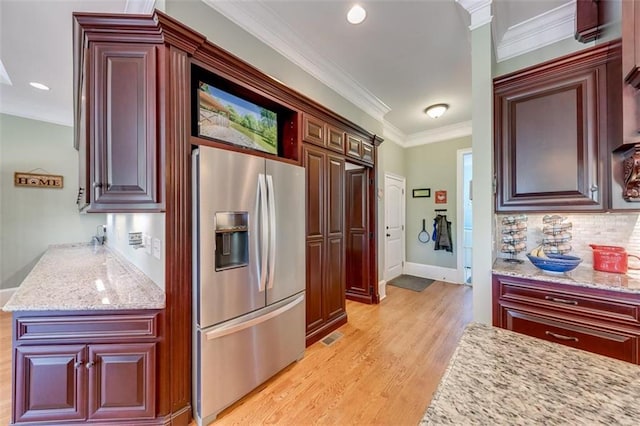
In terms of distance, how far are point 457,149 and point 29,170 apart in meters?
6.99

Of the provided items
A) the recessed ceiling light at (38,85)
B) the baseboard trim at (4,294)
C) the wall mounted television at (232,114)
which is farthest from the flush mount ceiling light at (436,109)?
the baseboard trim at (4,294)

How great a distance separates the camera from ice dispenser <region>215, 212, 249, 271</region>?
1793 mm

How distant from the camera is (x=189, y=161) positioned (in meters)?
1.70

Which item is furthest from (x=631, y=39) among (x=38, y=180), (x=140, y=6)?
(x=38, y=180)

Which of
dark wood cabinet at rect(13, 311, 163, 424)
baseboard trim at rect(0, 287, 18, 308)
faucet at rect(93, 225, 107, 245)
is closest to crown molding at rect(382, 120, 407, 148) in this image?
dark wood cabinet at rect(13, 311, 163, 424)

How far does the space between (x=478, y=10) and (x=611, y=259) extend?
214 centimetres

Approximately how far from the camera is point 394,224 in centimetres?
505

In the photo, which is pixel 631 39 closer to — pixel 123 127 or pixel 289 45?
pixel 289 45

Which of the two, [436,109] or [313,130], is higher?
[436,109]

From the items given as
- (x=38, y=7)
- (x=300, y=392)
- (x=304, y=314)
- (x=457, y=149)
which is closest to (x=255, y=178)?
(x=304, y=314)

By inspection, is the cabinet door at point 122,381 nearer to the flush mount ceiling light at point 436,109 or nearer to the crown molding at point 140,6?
the crown molding at point 140,6

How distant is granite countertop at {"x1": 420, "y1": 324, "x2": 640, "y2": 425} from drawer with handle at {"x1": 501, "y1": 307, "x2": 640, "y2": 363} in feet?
3.95

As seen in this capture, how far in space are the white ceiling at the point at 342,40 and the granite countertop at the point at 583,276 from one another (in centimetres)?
201

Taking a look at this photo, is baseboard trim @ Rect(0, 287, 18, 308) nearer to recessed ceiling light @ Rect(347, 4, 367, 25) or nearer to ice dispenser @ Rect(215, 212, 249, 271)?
ice dispenser @ Rect(215, 212, 249, 271)
